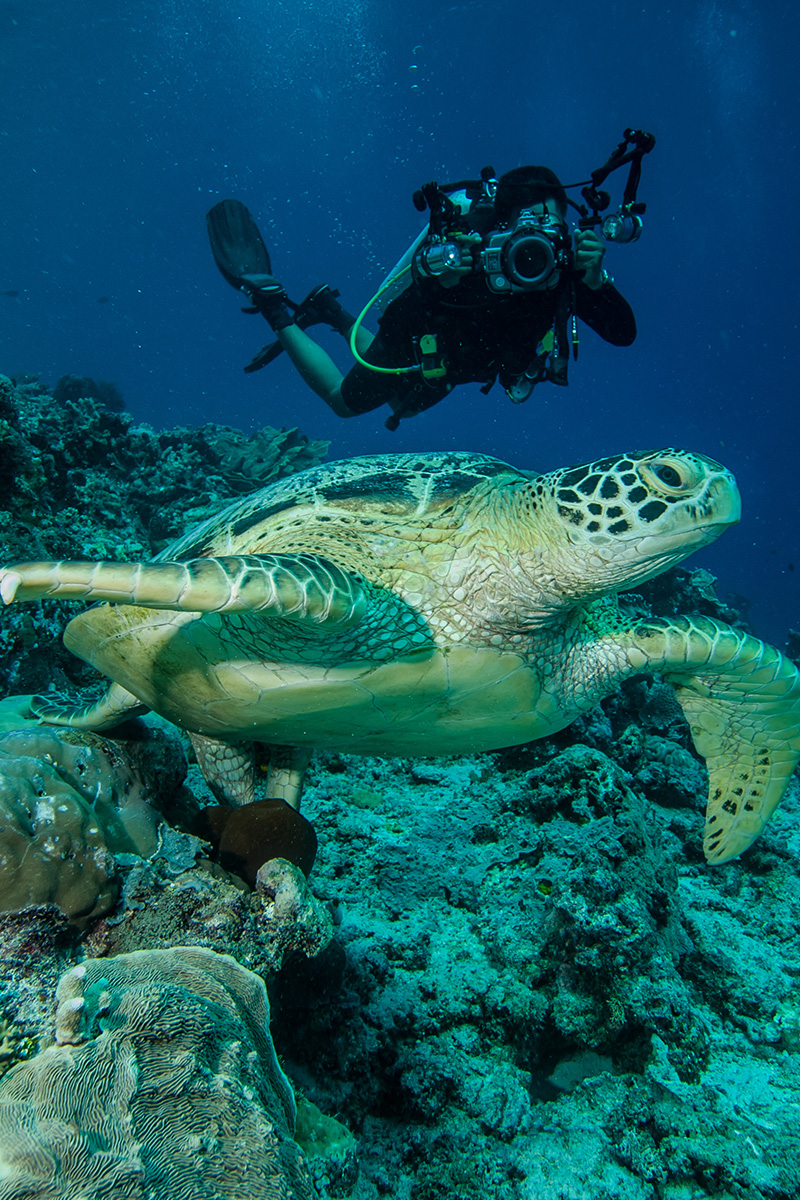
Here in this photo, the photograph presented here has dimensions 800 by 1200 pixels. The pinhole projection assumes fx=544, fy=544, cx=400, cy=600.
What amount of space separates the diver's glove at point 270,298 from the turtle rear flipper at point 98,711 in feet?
19.4

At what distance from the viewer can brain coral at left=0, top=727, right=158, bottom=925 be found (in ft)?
4.60

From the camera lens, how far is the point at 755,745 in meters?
3.13

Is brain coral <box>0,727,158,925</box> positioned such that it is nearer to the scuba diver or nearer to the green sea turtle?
the green sea turtle

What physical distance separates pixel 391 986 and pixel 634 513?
2086 millimetres

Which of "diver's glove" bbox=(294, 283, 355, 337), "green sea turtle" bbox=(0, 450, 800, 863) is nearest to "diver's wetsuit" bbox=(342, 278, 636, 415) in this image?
"green sea turtle" bbox=(0, 450, 800, 863)

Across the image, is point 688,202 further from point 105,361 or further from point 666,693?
point 105,361

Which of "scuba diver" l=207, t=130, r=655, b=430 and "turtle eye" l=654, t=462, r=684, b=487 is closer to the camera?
"turtle eye" l=654, t=462, r=684, b=487

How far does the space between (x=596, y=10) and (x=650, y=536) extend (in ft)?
155

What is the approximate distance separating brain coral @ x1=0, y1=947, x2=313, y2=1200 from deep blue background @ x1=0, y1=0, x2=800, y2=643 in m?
17.7

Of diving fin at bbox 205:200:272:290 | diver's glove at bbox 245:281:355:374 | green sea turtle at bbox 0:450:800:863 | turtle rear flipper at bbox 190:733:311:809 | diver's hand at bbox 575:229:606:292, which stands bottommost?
turtle rear flipper at bbox 190:733:311:809

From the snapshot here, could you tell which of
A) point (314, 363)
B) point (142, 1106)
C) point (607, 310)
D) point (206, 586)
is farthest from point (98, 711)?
point (314, 363)

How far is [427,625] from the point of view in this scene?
7.74ft

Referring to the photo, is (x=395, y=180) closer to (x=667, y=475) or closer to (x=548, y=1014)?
(x=667, y=475)

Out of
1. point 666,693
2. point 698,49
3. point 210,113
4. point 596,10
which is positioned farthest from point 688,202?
point 666,693
